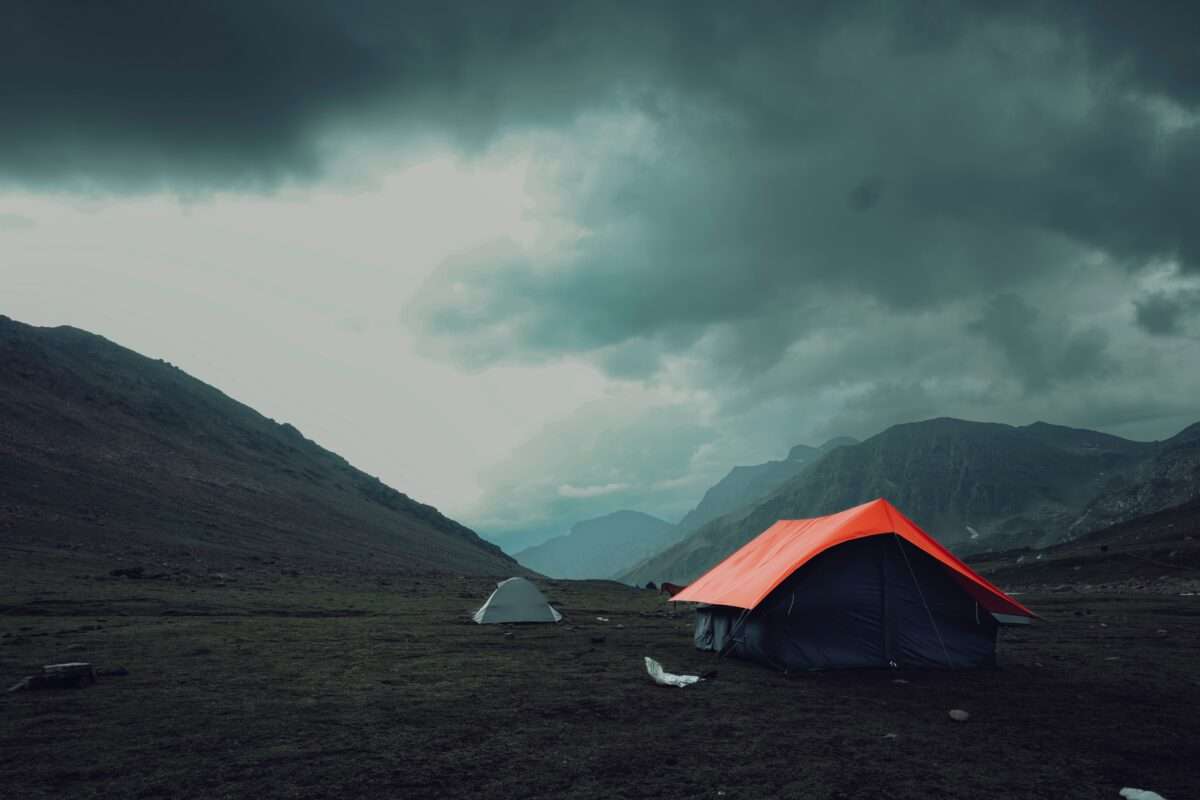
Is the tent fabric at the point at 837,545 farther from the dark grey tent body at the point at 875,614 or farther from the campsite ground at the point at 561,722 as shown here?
the campsite ground at the point at 561,722

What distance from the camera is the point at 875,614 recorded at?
14.6 meters

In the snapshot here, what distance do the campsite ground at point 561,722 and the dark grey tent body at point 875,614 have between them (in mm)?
662

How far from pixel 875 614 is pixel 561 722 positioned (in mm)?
7720

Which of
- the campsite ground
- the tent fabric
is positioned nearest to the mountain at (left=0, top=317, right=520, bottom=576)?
the campsite ground

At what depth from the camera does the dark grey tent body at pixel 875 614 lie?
14562mm

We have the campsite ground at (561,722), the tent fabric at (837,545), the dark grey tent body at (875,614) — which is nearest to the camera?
the campsite ground at (561,722)

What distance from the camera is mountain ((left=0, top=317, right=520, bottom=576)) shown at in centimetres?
4859

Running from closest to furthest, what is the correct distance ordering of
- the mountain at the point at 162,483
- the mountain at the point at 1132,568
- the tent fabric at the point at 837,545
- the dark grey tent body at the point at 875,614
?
the tent fabric at the point at 837,545 → the dark grey tent body at the point at 875,614 → the mountain at the point at 1132,568 → the mountain at the point at 162,483

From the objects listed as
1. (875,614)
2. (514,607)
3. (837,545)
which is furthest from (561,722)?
(514,607)

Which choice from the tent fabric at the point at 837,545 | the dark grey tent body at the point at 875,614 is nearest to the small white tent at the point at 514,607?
the tent fabric at the point at 837,545

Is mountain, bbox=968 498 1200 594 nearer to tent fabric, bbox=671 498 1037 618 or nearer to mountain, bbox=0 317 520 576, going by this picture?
tent fabric, bbox=671 498 1037 618

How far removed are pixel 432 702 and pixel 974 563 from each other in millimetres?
89939

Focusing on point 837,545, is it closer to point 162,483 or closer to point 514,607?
point 514,607

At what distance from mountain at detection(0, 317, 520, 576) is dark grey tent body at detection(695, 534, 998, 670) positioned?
39497 millimetres
